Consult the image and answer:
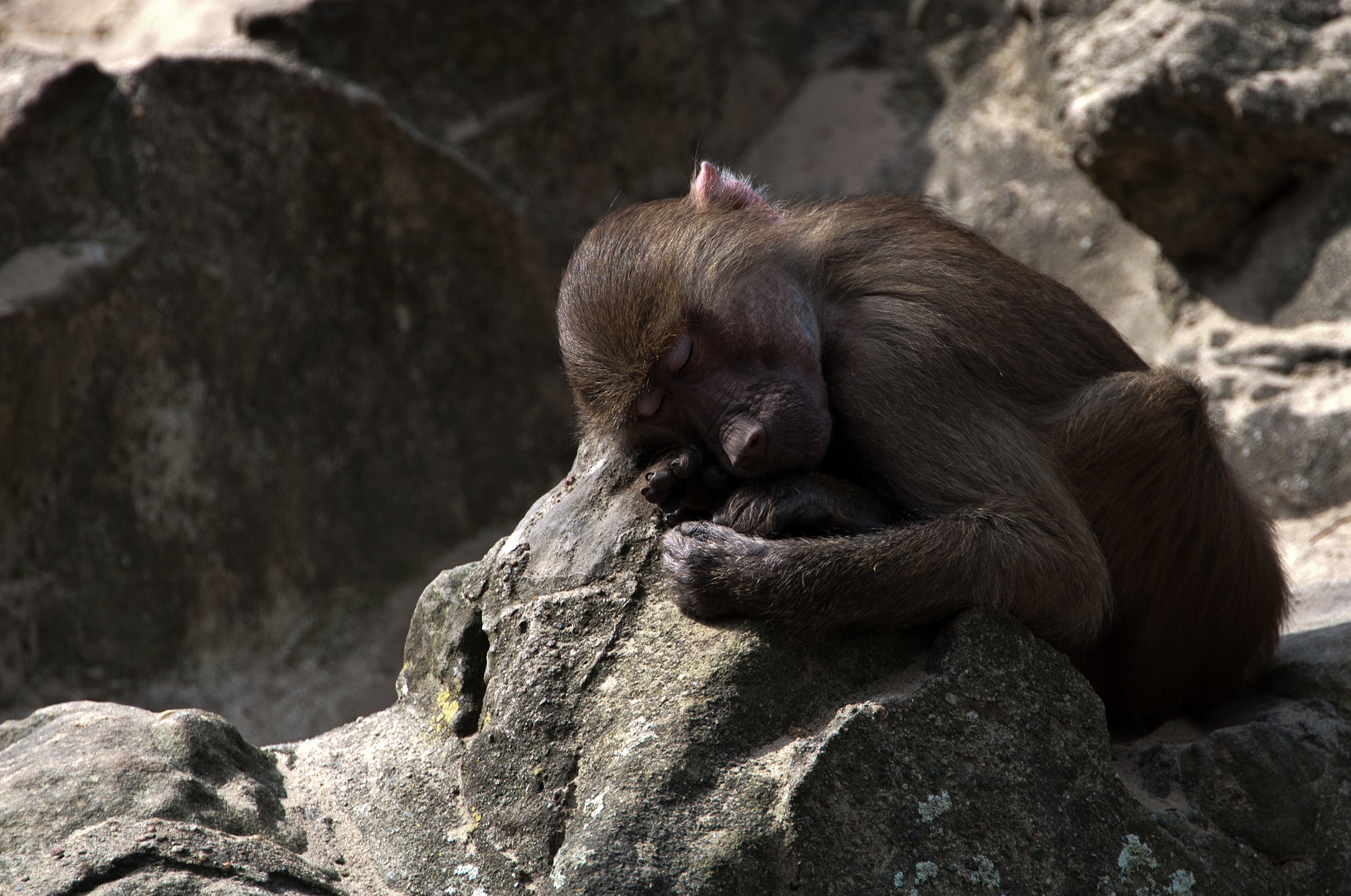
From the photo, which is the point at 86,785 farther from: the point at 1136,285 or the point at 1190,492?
the point at 1136,285

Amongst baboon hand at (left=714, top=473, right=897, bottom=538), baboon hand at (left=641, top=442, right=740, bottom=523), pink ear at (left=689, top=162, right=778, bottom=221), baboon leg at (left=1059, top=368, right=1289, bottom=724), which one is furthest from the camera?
pink ear at (left=689, top=162, right=778, bottom=221)

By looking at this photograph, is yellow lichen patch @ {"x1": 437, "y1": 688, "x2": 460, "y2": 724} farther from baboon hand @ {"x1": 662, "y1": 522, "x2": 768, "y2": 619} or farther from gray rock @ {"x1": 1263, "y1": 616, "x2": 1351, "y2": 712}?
gray rock @ {"x1": 1263, "y1": 616, "x2": 1351, "y2": 712}

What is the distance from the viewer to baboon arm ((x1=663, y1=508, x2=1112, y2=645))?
2.55m

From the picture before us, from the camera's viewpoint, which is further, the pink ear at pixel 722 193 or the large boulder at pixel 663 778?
the pink ear at pixel 722 193

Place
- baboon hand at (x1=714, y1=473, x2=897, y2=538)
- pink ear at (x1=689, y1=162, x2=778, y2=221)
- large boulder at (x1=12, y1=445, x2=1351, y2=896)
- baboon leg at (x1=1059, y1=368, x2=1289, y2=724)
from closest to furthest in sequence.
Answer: large boulder at (x1=12, y1=445, x2=1351, y2=896) → baboon hand at (x1=714, y1=473, x2=897, y2=538) → baboon leg at (x1=1059, y1=368, x2=1289, y2=724) → pink ear at (x1=689, y1=162, x2=778, y2=221)

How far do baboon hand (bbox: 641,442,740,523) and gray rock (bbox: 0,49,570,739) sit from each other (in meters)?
3.39

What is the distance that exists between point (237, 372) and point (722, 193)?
3.32 metres

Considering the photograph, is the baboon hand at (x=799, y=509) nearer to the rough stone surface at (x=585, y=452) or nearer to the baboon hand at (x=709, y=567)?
the baboon hand at (x=709, y=567)

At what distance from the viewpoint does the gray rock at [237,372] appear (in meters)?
5.15

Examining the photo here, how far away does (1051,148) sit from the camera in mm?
6953

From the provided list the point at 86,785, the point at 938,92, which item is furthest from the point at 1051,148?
the point at 86,785

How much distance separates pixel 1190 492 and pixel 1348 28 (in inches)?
136

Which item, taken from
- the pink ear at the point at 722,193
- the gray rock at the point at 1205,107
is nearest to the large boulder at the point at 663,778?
the pink ear at the point at 722,193

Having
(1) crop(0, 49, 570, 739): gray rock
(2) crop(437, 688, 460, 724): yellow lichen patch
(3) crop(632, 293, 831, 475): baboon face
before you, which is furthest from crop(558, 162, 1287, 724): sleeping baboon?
(1) crop(0, 49, 570, 739): gray rock
